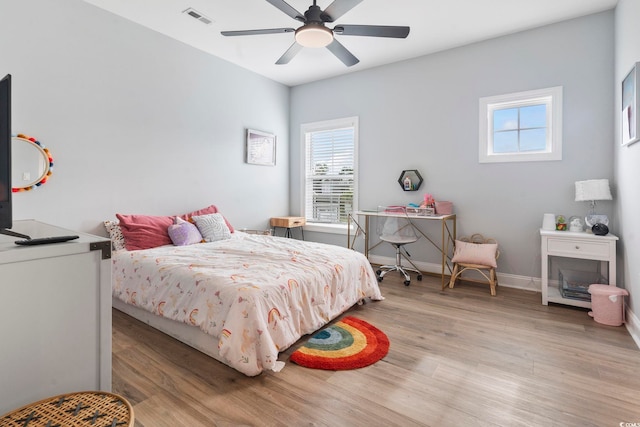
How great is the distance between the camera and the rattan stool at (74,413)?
3.19 feet

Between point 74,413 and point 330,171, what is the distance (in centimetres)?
451

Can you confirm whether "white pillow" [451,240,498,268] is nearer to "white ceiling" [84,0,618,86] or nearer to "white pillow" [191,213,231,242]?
"white ceiling" [84,0,618,86]

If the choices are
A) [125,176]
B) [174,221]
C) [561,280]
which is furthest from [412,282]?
[125,176]

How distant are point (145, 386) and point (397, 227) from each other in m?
3.13

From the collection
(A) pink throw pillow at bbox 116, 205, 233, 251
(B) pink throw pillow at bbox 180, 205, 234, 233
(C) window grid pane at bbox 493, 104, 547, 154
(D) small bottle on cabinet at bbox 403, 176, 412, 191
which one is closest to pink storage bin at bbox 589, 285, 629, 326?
(C) window grid pane at bbox 493, 104, 547, 154

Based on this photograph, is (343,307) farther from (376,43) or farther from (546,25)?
(546,25)

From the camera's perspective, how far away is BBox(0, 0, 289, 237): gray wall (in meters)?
2.83

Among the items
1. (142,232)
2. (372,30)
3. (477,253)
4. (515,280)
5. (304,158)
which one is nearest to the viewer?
(372,30)

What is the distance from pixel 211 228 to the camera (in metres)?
3.80

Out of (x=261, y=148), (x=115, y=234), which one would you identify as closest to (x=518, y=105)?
(x=261, y=148)

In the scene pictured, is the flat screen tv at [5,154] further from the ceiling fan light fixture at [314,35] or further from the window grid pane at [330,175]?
the window grid pane at [330,175]

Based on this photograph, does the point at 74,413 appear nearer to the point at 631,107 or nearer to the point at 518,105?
the point at 631,107

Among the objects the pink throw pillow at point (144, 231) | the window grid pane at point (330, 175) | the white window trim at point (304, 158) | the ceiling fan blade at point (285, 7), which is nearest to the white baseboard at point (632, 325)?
the white window trim at point (304, 158)

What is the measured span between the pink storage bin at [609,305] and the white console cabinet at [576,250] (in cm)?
21
